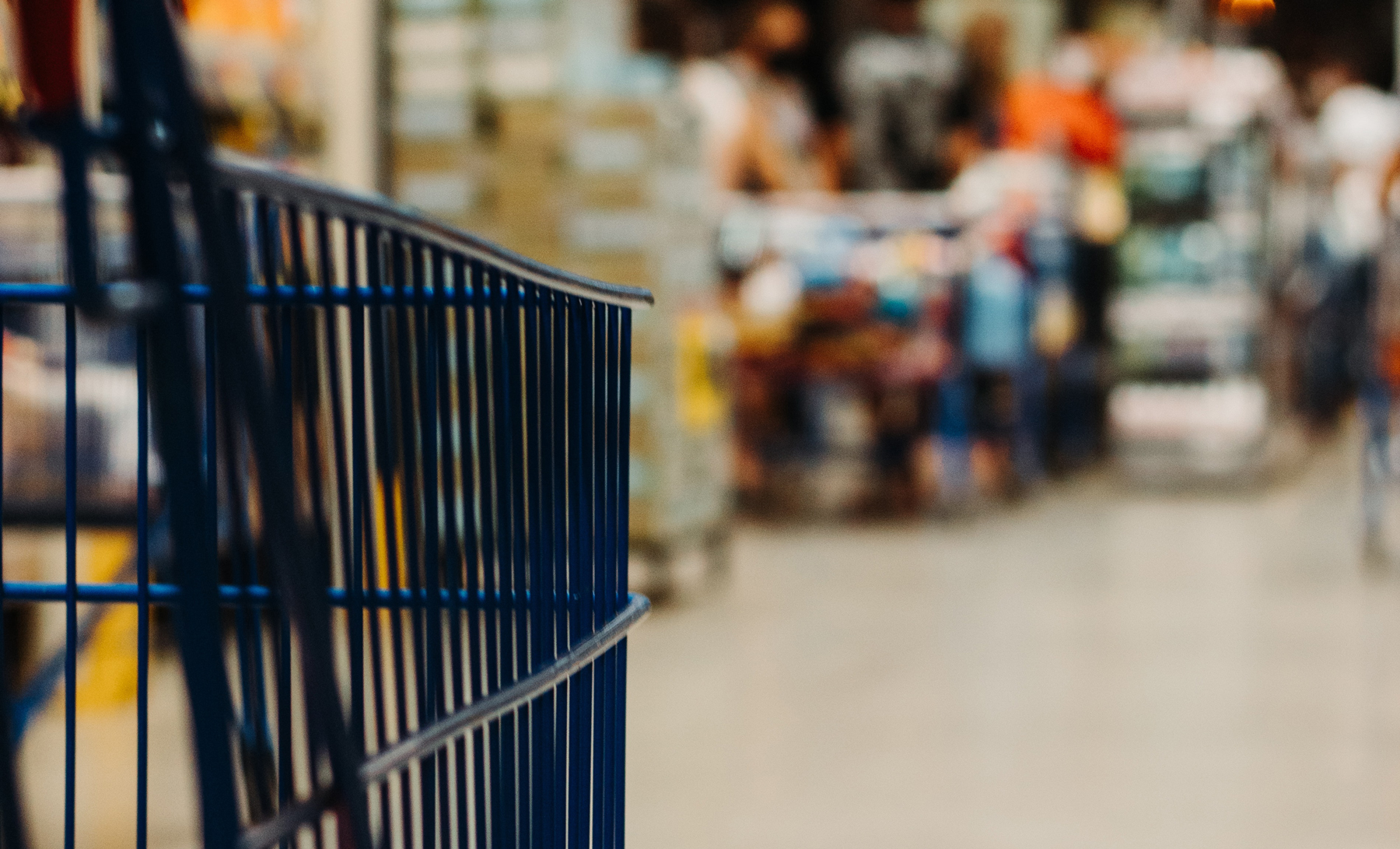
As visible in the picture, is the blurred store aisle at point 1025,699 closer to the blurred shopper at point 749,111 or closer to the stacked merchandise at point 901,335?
the stacked merchandise at point 901,335

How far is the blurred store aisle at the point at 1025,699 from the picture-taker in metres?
3.07

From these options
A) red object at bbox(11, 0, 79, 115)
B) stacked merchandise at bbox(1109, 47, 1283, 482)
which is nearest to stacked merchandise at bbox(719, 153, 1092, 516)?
stacked merchandise at bbox(1109, 47, 1283, 482)

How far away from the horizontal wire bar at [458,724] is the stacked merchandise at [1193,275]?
23.8 feet

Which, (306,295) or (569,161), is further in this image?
(569,161)

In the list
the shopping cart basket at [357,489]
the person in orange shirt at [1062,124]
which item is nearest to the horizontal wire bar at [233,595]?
the shopping cart basket at [357,489]

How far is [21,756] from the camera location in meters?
3.42

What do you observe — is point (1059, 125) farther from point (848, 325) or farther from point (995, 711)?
point (995, 711)

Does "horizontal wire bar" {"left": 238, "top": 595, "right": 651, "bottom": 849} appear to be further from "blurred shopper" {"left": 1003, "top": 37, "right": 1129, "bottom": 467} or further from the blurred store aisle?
"blurred shopper" {"left": 1003, "top": 37, "right": 1129, "bottom": 467}

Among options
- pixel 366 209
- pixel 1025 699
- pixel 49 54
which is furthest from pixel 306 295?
pixel 1025 699

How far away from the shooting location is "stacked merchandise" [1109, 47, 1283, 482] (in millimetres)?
8469

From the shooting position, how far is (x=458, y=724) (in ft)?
4.13

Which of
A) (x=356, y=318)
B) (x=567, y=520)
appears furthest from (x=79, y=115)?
(x=567, y=520)

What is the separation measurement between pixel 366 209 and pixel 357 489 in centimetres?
23

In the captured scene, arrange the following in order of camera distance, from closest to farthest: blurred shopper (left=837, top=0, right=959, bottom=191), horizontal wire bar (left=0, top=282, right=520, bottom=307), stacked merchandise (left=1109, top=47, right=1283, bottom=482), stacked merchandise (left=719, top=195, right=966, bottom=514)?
horizontal wire bar (left=0, top=282, right=520, bottom=307) < stacked merchandise (left=719, top=195, right=966, bottom=514) < stacked merchandise (left=1109, top=47, right=1283, bottom=482) < blurred shopper (left=837, top=0, right=959, bottom=191)
